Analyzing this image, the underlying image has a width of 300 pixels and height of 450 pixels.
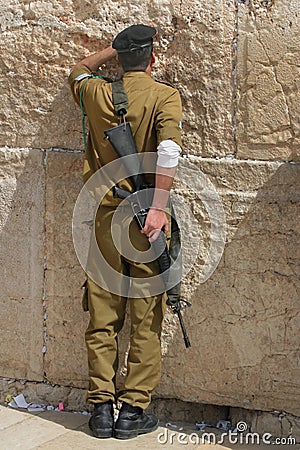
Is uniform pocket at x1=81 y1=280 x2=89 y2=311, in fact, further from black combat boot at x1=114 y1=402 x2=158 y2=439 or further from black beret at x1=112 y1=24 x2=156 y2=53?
black beret at x1=112 y1=24 x2=156 y2=53

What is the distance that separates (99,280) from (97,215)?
1.08 ft

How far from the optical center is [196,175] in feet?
14.1

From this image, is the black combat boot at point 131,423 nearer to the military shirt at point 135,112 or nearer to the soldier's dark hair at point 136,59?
the military shirt at point 135,112

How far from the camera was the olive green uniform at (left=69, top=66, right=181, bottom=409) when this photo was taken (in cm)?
407

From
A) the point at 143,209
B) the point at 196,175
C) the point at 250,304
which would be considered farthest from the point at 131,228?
the point at 250,304

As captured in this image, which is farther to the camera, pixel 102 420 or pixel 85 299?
pixel 85 299

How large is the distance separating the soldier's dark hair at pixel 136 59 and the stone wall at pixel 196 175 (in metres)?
0.18

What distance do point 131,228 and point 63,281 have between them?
2.00 feet

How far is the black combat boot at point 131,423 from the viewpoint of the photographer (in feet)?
13.7

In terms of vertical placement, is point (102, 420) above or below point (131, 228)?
below

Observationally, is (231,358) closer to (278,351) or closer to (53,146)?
(278,351)

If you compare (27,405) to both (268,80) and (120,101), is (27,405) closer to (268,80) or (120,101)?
(120,101)

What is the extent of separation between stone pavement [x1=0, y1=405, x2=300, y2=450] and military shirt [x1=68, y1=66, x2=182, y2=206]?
1.18m

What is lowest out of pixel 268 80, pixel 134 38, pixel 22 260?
pixel 22 260
